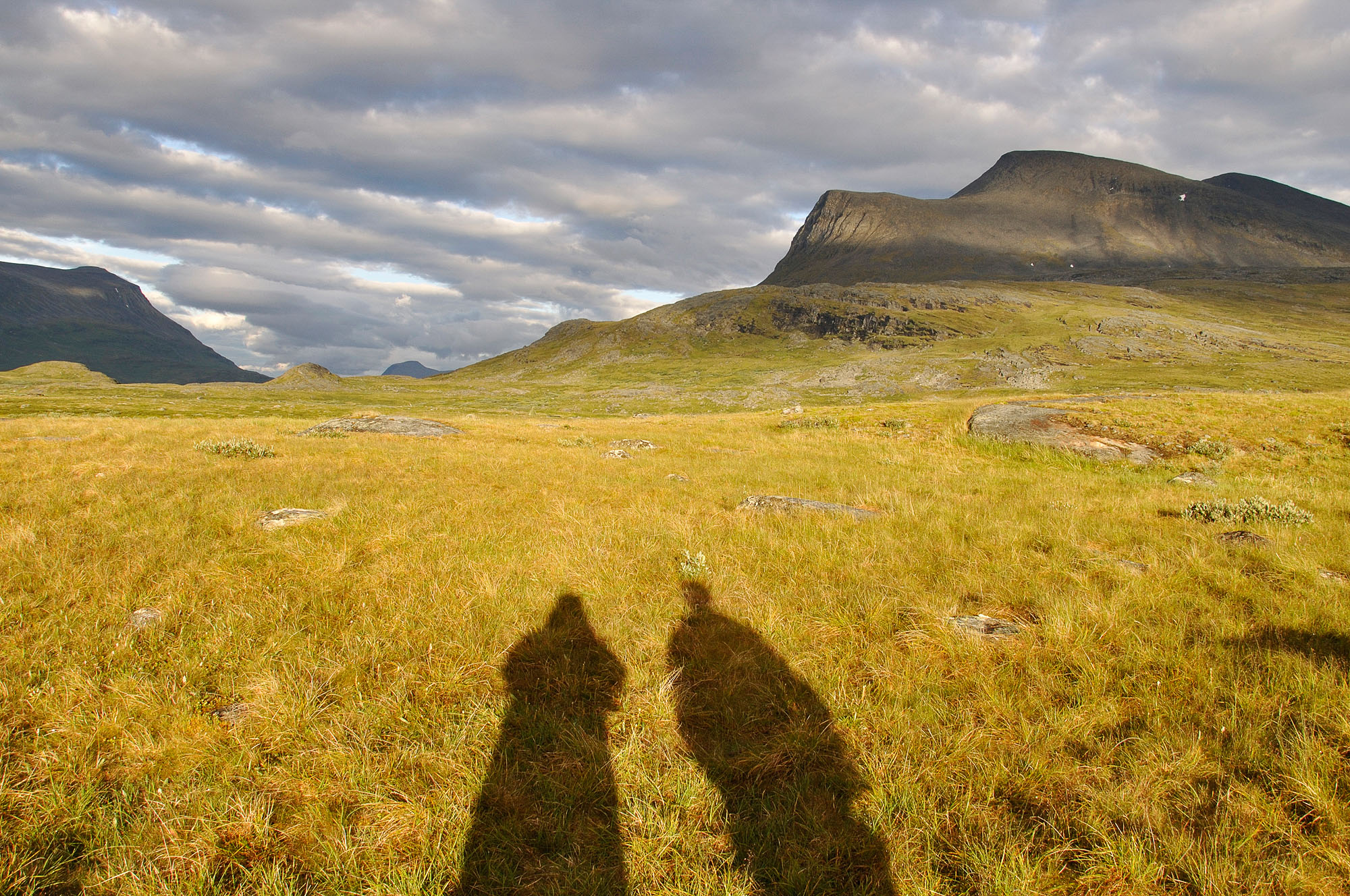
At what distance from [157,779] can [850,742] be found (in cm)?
439

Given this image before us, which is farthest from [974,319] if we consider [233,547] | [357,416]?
[233,547]

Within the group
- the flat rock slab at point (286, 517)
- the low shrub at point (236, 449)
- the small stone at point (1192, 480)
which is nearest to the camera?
the flat rock slab at point (286, 517)

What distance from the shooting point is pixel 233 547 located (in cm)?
678

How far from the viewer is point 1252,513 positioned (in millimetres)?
8500

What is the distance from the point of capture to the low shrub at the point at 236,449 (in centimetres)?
1379

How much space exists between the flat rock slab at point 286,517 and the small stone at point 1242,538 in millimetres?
13519

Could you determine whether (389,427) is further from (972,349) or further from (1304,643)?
(972,349)

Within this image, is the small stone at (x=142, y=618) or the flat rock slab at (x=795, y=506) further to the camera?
the flat rock slab at (x=795, y=506)

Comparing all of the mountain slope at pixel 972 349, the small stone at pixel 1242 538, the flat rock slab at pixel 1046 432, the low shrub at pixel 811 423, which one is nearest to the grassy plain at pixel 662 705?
the small stone at pixel 1242 538

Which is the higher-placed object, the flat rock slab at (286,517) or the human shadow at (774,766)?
the flat rock slab at (286,517)

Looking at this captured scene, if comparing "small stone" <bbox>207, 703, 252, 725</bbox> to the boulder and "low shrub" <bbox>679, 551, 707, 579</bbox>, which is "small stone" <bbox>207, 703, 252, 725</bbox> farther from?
the boulder

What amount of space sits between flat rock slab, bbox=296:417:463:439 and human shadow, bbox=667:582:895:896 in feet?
65.9

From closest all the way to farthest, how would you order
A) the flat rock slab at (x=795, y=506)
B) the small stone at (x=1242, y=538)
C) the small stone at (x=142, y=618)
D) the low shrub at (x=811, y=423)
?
the small stone at (x=142, y=618) < the small stone at (x=1242, y=538) < the flat rock slab at (x=795, y=506) < the low shrub at (x=811, y=423)

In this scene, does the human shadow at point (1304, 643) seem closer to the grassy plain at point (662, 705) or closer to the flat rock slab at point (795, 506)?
the grassy plain at point (662, 705)
